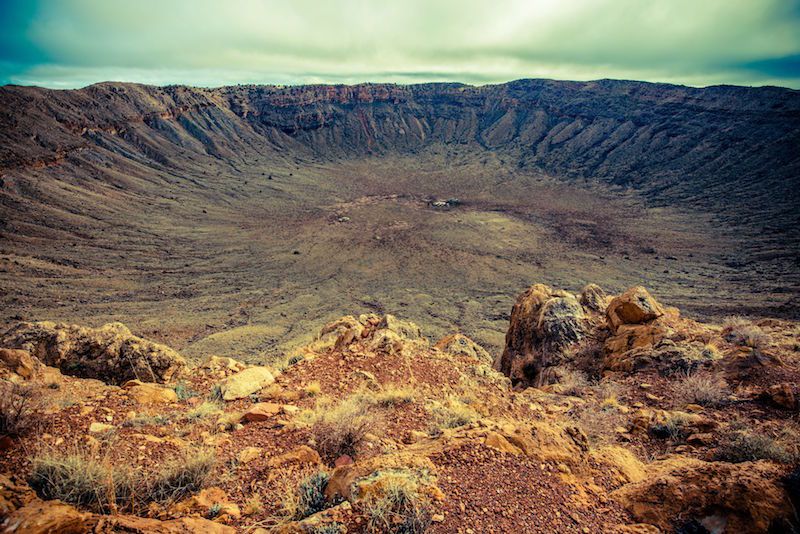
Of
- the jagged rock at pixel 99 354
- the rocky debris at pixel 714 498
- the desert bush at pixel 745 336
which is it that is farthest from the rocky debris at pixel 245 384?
the desert bush at pixel 745 336

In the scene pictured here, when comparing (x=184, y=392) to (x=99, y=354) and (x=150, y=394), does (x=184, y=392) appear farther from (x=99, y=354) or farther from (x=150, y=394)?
(x=99, y=354)

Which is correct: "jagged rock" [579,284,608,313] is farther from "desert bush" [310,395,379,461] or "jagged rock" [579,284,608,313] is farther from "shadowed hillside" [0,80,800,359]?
"shadowed hillside" [0,80,800,359]

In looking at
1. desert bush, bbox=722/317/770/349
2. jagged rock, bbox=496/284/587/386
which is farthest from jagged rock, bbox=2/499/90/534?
desert bush, bbox=722/317/770/349

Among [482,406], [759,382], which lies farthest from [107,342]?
[759,382]

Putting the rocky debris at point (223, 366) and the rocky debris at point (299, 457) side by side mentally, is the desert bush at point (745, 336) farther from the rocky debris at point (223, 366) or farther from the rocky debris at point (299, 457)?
the rocky debris at point (223, 366)

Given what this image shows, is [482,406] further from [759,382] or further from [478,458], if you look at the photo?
[759,382]

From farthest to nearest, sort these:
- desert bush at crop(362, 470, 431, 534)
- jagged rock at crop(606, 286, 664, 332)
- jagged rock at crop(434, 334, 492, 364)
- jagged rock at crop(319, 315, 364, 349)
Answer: jagged rock at crop(434, 334, 492, 364) → jagged rock at crop(606, 286, 664, 332) → jagged rock at crop(319, 315, 364, 349) → desert bush at crop(362, 470, 431, 534)
